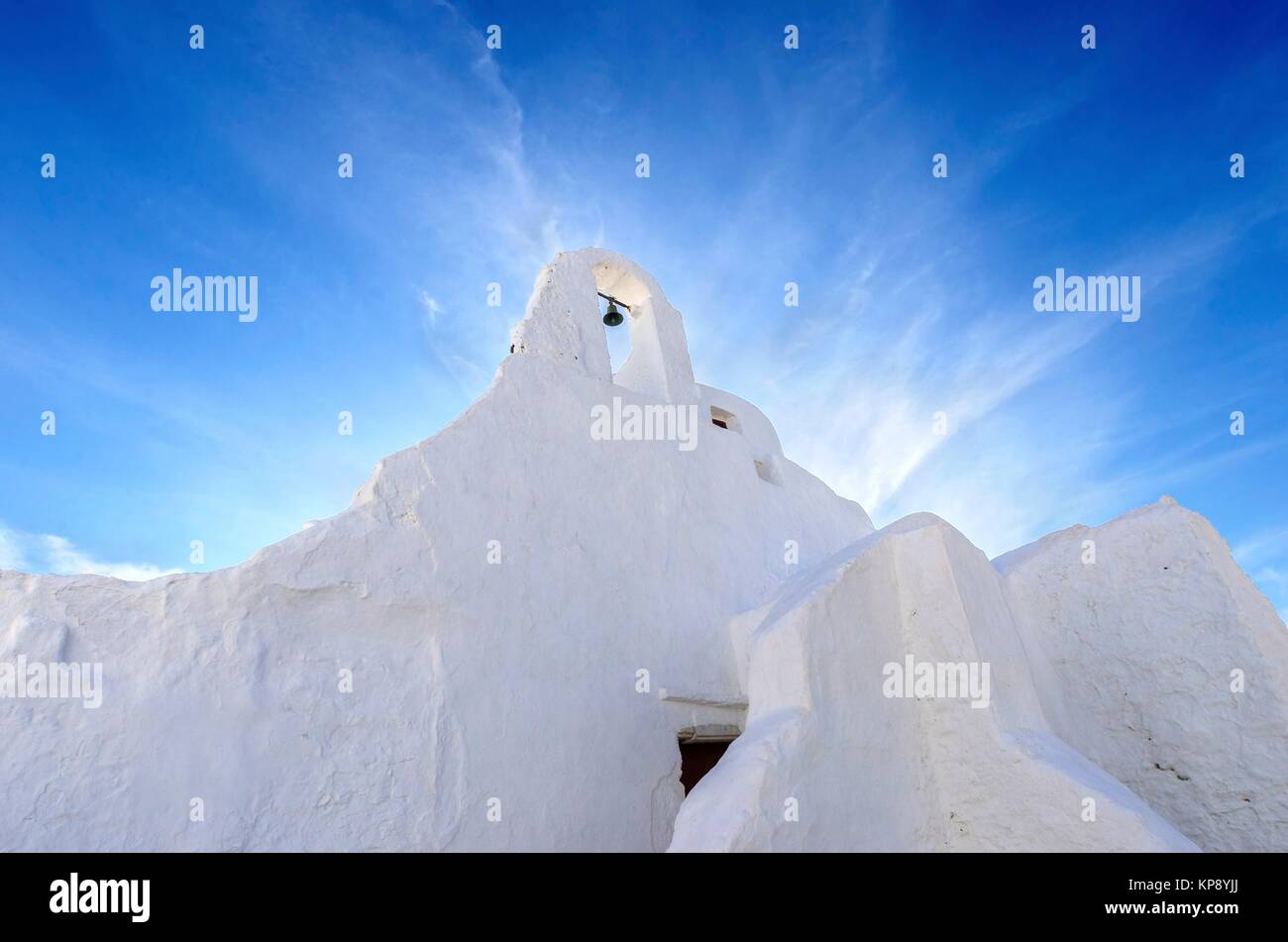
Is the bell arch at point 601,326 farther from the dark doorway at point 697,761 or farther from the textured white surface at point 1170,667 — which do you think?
the textured white surface at point 1170,667

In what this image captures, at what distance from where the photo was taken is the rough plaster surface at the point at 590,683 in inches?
191

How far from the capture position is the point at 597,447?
26.1 ft

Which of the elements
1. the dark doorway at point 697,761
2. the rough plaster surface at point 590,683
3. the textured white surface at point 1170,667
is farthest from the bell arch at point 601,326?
the textured white surface at point 1170,667

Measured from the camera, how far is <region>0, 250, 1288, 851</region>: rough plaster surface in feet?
16.0

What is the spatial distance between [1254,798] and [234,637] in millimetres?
7291

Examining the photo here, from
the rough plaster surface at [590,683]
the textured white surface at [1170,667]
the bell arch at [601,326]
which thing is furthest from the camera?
the bell arch at [601,326]

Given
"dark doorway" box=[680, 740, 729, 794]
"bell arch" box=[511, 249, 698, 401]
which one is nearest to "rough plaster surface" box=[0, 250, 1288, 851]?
"bell arch" box=[511, 249, 698, 401]

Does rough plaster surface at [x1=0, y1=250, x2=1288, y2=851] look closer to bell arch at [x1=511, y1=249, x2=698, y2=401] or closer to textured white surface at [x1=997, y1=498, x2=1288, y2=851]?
textured white surface at [x1=997, y1=498, x2=1288, y2=851]
